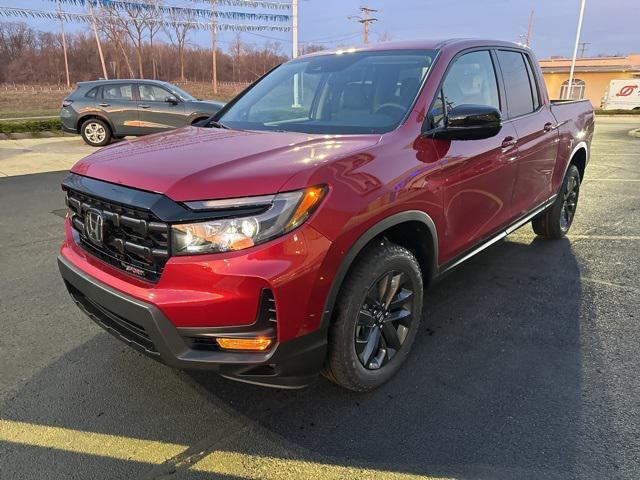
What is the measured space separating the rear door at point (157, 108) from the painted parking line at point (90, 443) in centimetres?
1110

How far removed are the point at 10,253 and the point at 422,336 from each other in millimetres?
4061

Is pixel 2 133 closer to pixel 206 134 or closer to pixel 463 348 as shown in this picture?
pixel 206 134

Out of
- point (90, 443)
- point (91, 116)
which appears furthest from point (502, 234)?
point (91, 116)

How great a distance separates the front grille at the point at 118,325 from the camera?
2.18 m

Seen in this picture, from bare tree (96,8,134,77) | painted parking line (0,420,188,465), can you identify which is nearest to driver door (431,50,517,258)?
painted parking line (0,420,188,465)

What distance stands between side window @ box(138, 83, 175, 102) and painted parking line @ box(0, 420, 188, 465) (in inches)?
451

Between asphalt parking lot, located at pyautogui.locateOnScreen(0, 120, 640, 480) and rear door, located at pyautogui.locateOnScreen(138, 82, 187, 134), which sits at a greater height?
rear door, located at pyautogui.locateOnScreen(138, 82, 187, 134)

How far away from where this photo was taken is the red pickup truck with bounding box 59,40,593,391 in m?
2.01

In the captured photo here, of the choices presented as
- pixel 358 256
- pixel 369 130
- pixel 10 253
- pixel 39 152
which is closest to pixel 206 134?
pixel 369 130

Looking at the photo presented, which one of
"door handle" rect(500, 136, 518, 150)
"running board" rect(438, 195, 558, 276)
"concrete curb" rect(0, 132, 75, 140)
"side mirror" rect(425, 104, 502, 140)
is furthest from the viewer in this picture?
"concrete curb" rect(0, 132, 75, 140)

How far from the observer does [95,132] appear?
12.6m

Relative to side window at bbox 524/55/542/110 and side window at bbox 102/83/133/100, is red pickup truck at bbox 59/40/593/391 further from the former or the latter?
side window at bbox 102/83/133/100

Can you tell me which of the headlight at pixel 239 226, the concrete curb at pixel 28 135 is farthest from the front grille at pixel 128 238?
the concrete curb at pixel 28 135

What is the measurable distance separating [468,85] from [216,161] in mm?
1972
